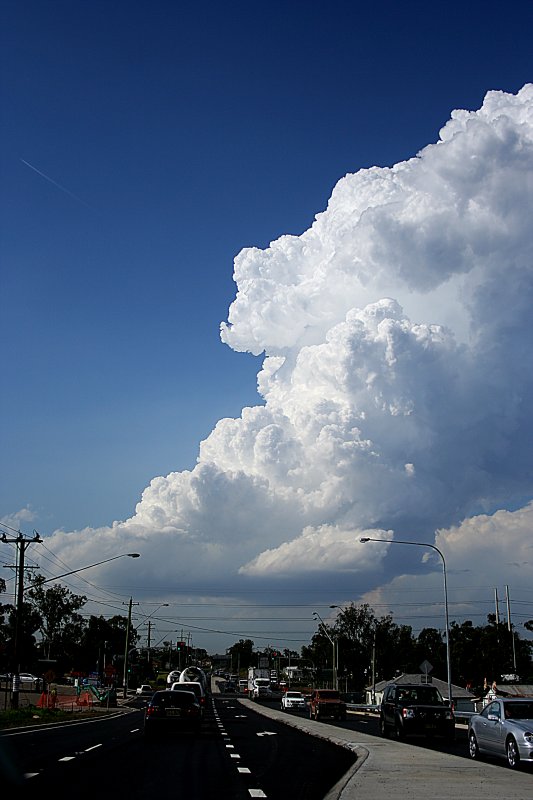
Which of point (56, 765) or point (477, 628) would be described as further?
point (477, 628)

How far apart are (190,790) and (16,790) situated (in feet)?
29.3

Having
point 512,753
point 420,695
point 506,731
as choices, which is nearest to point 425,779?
point 512,753

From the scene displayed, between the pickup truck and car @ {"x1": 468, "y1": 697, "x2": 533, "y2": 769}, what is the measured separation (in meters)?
28.9

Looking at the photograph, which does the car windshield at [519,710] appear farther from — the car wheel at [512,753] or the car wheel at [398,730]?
the car wheel at [398,730]

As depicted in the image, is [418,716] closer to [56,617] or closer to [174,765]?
[174,765]

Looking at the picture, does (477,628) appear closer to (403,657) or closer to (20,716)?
(403,657)

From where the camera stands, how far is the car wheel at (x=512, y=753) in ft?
61.0

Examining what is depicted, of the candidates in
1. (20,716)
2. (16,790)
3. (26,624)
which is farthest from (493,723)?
(26,624)

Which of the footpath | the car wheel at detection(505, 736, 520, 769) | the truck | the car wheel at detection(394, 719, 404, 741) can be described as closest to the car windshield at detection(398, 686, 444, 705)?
the car wheel at detection(394, 719, 404, 741)

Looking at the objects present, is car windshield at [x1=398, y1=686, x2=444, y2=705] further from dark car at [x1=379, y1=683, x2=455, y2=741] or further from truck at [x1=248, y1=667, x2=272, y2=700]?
truck at [x1=248, y1=667, x2=272, y2=700]

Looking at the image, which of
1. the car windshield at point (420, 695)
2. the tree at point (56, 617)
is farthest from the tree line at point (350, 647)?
the car windshield at point (420, 695)

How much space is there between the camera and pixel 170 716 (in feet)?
91.8

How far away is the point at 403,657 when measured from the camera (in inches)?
5886

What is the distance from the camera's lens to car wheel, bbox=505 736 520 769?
18.6m
